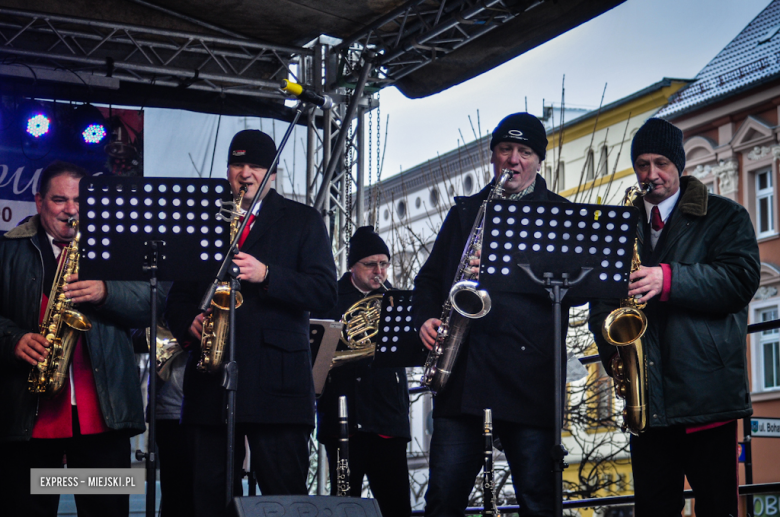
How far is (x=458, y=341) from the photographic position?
4.34 meters

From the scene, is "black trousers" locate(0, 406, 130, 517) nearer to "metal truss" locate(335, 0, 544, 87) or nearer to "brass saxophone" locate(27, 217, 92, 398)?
"brass saxophone" locate(27, 217, 92, 398)

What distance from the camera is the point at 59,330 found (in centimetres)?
449

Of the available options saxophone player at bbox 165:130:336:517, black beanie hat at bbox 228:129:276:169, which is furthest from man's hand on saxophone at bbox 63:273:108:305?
black beanie hat at bbox 228:129:276:169

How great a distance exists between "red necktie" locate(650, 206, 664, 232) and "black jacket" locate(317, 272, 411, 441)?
7.03 ft

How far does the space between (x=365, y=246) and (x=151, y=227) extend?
247cm

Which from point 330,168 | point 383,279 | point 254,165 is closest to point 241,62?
point 330,168

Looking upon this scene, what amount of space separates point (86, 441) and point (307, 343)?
3.70 feet

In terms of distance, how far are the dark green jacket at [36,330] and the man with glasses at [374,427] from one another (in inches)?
63.1

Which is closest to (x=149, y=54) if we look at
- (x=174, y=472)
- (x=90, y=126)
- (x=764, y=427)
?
(x=90, y=126)

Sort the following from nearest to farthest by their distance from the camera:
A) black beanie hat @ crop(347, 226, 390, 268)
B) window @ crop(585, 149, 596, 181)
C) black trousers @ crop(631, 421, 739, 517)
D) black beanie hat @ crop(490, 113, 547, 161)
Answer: black trousers @ crop(631, 421, 739, 517) < black beanie hat @ crop(490, 113, 547, 161) < black beanie hat @ crop(347, 226, 390, 268) < window @ crop(585, 149, 596, 181)

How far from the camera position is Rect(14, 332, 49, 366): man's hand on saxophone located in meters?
4.31

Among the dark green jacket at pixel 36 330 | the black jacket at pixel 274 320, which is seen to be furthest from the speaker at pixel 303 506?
the dark green jacket at pixel 36 330

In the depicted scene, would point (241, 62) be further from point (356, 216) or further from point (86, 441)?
point (86, 441)

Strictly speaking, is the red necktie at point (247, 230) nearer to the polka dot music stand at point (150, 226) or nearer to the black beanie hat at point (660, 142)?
the polka dot music stand at point (150, 226)
